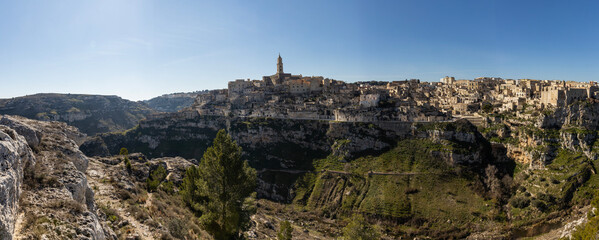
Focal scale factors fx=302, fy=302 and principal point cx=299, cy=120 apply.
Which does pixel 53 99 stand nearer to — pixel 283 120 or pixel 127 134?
pixel 127 134

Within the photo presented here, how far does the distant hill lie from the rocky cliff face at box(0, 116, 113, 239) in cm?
17526

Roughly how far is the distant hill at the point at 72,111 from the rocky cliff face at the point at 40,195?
175 meters

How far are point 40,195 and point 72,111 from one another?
642 feet

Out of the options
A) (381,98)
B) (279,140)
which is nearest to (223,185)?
(279,140)

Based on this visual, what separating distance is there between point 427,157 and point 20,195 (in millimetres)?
79205

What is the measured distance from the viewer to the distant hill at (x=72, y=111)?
160913mm

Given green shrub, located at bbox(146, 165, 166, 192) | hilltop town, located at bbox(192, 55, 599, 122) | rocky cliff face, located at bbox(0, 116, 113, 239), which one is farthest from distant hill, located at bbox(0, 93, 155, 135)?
rocky cliff face, located at bbox(0, 116, 113, 239)

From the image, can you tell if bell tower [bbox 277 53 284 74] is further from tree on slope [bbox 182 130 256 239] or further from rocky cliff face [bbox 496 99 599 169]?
tree on slope [bbox 182 130 256 239]

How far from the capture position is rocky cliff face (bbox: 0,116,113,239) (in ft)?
35.0

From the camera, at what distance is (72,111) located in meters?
170

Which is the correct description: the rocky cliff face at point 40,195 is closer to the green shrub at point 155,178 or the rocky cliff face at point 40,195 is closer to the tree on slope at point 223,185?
the tree on slope at point 223,185

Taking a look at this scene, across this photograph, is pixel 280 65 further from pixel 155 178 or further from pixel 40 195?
pixel 40 195

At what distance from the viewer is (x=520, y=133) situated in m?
73.6

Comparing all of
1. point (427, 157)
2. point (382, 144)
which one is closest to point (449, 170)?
point (427, 157)
